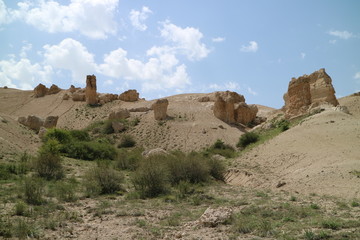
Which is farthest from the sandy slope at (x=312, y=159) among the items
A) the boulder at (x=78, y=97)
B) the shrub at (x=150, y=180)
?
the boulder at (x=78, y=97)

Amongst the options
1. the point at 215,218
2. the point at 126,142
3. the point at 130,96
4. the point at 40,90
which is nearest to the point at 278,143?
the point at 215,218

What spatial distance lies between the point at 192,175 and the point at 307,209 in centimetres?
853

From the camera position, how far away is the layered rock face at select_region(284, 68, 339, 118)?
29578 millimetres

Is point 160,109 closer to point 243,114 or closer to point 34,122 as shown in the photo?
point 243,114

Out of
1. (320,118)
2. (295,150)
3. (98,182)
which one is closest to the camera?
(98,182)

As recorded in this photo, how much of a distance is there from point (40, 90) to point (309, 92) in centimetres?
5476

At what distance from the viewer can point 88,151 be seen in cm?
3130

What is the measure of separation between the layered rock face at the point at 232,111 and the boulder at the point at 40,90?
37.9 meters

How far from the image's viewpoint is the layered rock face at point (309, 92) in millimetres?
29578

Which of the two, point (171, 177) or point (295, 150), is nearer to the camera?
point (171, 177)

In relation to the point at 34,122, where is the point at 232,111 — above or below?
above

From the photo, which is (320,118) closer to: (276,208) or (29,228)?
(276,208)

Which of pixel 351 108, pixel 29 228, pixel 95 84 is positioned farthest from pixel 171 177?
pixel 95 84

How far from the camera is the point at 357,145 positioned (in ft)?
67.2
